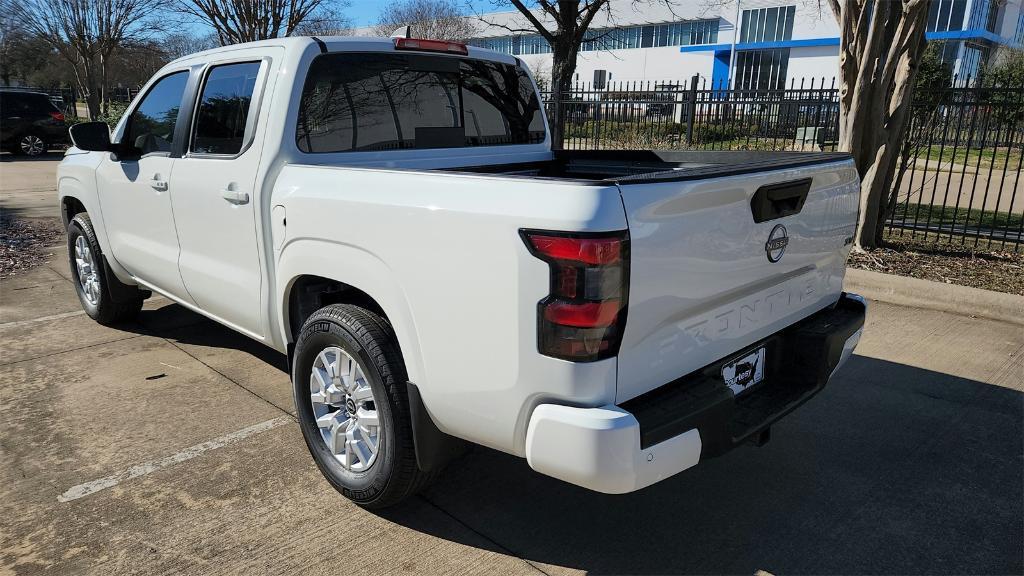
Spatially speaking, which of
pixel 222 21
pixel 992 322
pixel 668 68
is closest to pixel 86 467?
pixel 992 322

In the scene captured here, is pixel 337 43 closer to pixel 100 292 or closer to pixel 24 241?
pixel 100 292

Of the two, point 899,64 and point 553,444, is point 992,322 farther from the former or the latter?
point 553,444

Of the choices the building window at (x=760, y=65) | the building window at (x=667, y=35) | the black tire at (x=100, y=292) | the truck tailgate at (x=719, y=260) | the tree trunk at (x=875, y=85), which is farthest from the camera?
the building window at (x=667, y=35)

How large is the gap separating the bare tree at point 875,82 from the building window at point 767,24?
53.6m

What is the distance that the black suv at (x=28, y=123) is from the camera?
62.6 feet

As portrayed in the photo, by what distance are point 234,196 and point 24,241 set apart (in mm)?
7106

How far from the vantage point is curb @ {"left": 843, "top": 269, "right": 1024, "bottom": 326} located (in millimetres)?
5692

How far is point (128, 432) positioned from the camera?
369 cm

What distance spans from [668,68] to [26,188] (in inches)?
2388

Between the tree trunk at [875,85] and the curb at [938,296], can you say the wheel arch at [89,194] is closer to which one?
the curb at [938,296]

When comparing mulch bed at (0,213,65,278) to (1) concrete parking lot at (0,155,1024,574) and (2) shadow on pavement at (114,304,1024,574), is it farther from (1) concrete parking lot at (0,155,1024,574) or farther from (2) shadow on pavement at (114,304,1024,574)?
(2) shadow on pavement at (114,304,1024,574)

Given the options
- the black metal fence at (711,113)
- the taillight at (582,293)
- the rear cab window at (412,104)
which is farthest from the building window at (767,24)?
the taillight at (582,293)

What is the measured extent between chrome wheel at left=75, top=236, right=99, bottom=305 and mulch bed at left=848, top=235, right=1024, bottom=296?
6.73 meters

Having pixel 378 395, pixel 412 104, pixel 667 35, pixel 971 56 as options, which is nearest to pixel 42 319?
pixel 412 104
